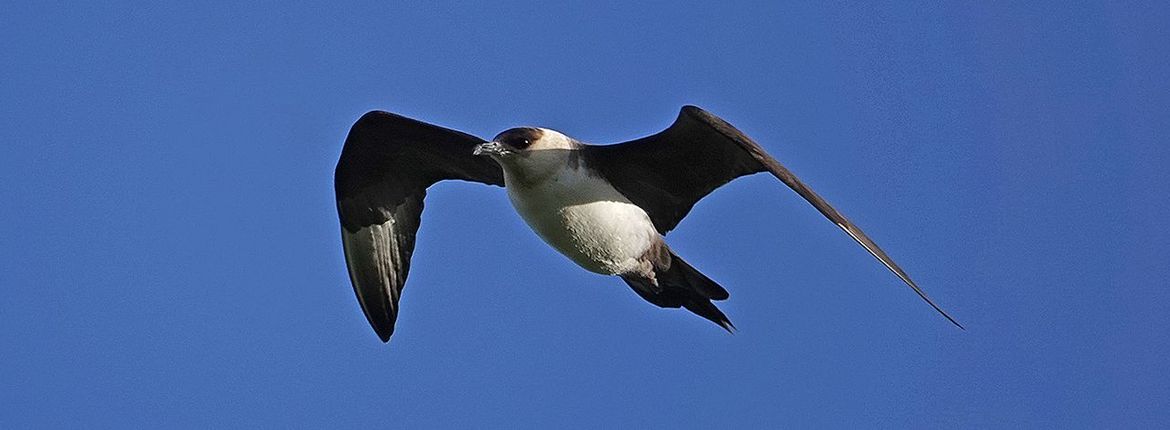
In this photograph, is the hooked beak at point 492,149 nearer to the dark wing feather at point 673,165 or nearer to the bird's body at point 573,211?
the bird's body at point 573,211

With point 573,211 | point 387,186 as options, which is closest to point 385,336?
point 387,186

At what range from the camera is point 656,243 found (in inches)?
355

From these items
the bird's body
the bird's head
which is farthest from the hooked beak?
the bird's body

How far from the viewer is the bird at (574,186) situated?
865 cm

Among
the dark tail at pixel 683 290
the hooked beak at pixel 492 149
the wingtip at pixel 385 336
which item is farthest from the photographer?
the wingtip at pixel 385 336

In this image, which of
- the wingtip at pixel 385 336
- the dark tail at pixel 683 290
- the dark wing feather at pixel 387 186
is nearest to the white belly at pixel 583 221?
the dark tail at pixel 683 290

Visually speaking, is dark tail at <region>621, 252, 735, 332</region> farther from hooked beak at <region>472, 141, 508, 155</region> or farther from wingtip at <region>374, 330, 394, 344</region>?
wingtip at <region>374, 330, 394, 344</region>

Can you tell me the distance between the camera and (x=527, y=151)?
8594mm

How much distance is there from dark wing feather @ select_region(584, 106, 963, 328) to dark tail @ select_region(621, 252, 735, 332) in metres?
0.36

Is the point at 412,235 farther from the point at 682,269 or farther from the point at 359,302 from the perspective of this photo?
the point at 682,269

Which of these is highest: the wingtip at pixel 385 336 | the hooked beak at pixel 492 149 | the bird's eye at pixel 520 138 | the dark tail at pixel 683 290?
the bird's eye at pixel 520 138

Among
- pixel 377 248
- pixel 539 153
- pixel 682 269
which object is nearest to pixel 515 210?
pixel 539 153

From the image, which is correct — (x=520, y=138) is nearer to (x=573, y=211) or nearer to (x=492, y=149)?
(x=492, y=149)

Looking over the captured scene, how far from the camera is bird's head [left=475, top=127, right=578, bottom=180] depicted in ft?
A: 28.2
